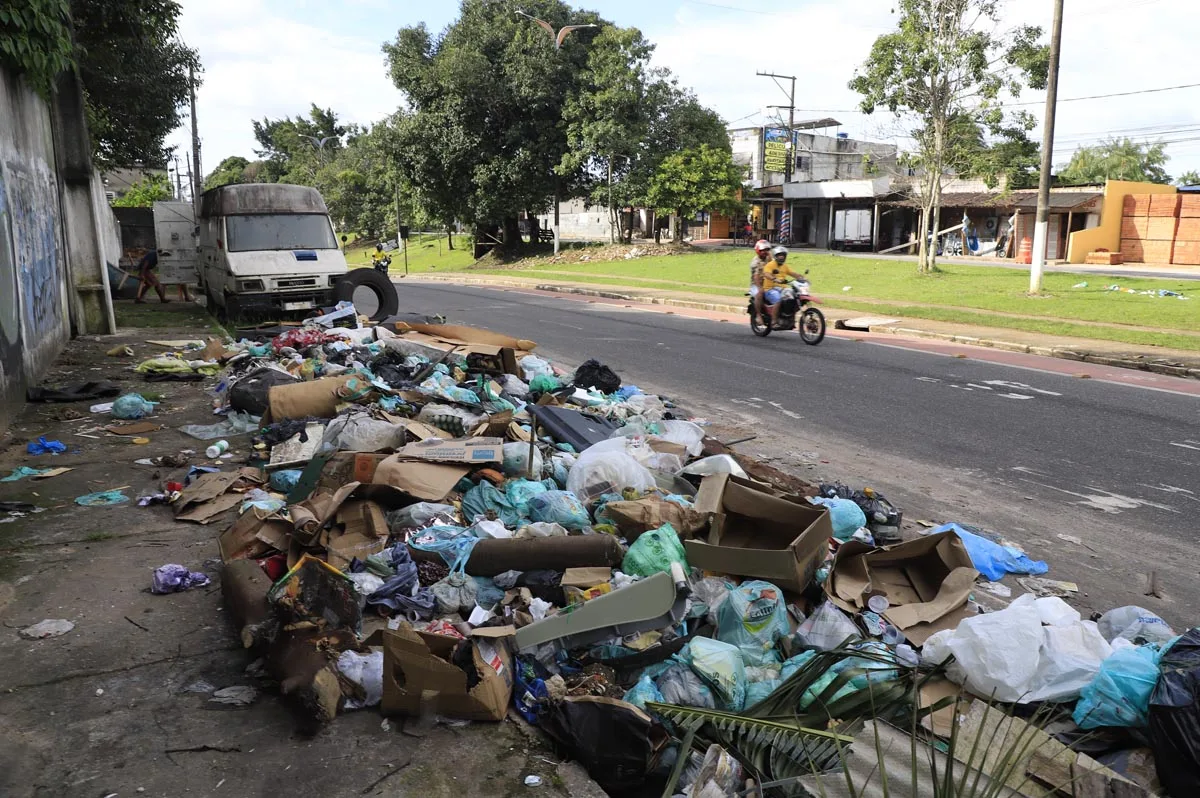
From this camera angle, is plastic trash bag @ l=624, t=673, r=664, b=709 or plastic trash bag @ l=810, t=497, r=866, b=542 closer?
plastic trash bag @ l=624, t=673, r=664, b=709

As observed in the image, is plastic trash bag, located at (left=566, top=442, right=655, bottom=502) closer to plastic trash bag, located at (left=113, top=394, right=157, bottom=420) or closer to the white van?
plastic trash bag, located at (left=113, top=394, right=157, bottom=420)

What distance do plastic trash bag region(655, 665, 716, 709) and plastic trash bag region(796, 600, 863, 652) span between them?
2.07ft

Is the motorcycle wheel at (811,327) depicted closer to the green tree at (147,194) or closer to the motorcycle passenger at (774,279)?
the motorcycle passenger at (774,279)

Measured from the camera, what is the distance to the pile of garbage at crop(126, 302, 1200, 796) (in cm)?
308

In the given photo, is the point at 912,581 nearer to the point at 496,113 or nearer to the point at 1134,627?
the point at 1134,627

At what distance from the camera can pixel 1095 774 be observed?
8.89 ft

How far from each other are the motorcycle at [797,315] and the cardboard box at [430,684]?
39.2ft

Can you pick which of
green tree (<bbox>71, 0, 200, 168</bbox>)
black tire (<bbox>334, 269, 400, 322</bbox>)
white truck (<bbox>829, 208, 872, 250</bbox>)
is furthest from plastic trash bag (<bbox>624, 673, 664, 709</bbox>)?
white truck (<bbox>829, 208, 872, 250</bbox>)

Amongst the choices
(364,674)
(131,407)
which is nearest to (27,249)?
(131,407)

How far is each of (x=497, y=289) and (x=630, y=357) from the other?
691 inches

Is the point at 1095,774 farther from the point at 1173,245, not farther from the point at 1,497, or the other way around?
the point at 1173,245

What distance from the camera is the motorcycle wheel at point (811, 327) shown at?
14.4 meters

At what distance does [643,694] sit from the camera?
3412mm

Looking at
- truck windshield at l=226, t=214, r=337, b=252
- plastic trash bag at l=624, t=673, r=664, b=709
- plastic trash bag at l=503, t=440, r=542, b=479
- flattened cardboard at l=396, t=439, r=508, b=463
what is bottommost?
plastic trash bag at l=624, t=673, r=664, b=709
